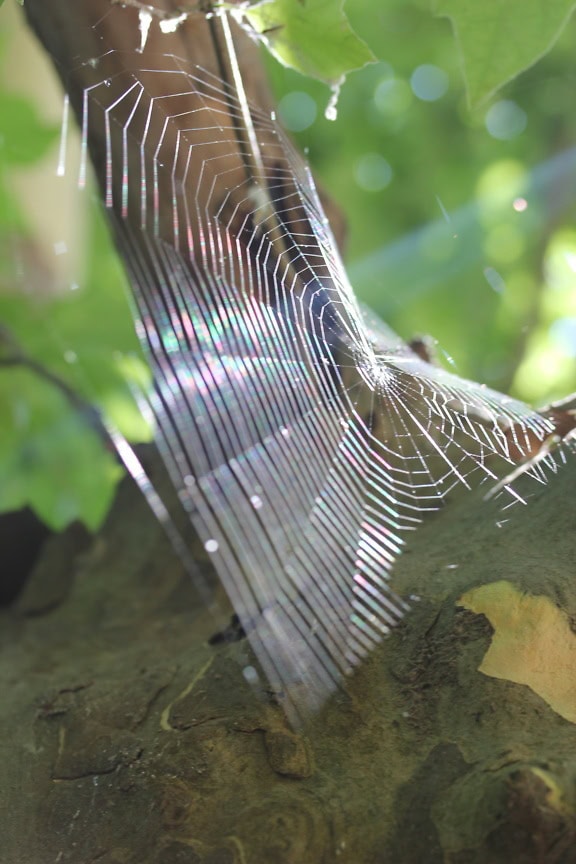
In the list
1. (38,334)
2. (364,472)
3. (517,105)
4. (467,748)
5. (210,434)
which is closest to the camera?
(467,748)

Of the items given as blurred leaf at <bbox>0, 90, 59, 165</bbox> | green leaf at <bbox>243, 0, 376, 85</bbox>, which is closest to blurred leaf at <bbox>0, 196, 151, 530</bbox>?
blurred leaf at <bbox>0, 90, 59, 165</bbox>

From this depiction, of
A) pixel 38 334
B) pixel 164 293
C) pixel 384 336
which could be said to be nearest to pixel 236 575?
pixel 164 293

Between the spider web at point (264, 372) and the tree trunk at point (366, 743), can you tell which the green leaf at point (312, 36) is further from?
the tree trunk at point (366, 743)

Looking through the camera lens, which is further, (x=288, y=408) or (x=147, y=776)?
(x=288, y=408)

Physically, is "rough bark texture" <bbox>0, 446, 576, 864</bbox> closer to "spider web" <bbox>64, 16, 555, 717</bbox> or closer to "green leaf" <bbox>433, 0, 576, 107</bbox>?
"spider web" <bbox>64, 16, 555, 717</bbox>

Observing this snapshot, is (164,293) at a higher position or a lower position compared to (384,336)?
higher

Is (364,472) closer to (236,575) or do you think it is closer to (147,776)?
(236,575)
